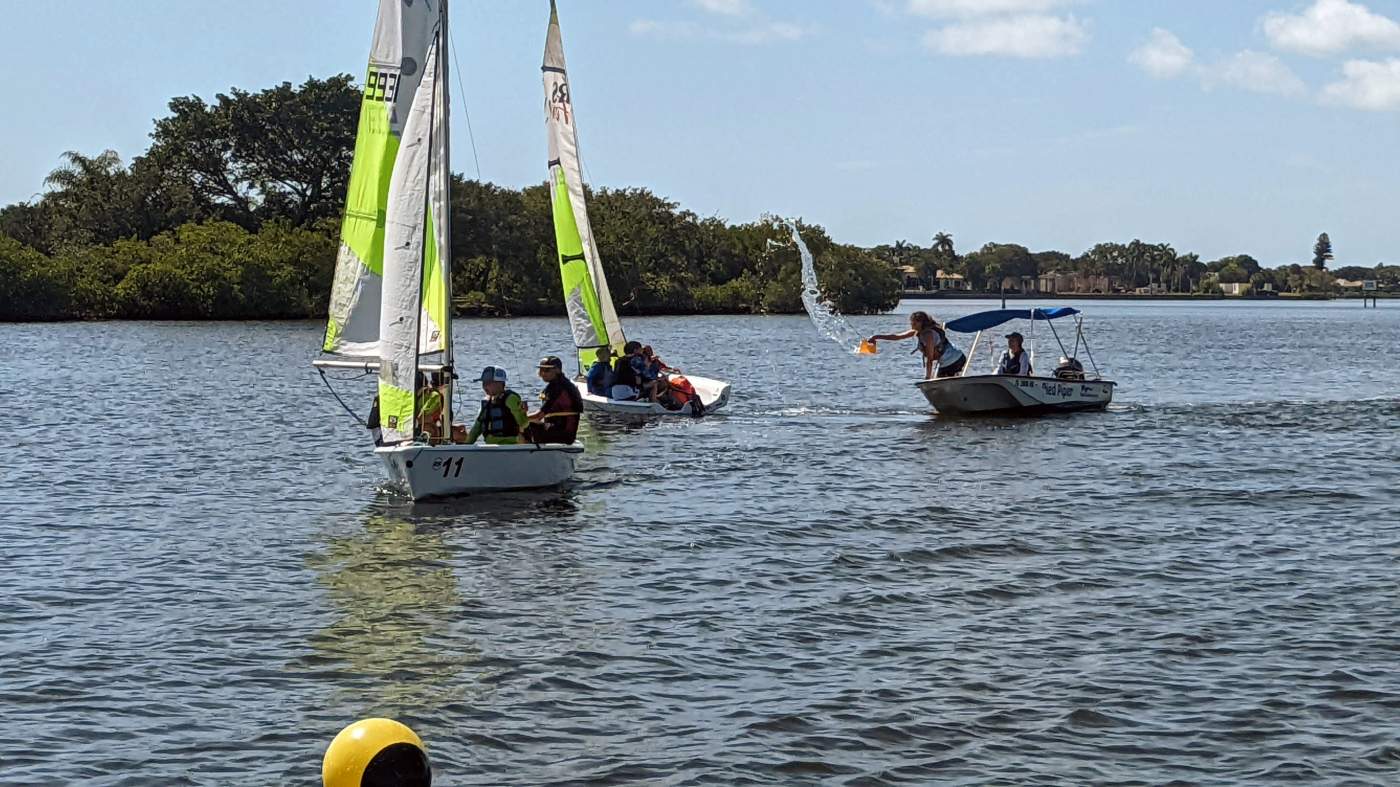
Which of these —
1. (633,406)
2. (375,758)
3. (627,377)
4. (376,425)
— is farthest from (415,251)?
(375,758)

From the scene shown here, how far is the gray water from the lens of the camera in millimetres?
11422

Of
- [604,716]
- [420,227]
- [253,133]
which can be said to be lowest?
[604,716]


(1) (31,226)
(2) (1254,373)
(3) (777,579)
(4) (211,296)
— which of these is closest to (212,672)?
(3) (777,579)

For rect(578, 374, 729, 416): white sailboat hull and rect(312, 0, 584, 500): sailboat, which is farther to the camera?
rect(578, 374, 729, 416): white sailboat hull

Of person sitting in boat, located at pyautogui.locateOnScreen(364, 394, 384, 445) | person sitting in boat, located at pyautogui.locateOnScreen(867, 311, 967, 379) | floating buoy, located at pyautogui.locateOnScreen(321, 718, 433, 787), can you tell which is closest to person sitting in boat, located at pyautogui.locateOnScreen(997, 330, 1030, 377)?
person sitting in boat, located at pyautogui.locateOnScreen(867, 311, 967, 379)

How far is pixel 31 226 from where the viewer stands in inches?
5162

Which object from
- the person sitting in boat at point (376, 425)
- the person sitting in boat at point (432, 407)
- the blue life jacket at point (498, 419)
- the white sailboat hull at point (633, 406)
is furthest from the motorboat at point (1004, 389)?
the person sitting in boat at point (432, 407)

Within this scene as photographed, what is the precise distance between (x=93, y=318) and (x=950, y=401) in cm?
8479

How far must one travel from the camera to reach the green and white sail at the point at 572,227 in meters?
37.2

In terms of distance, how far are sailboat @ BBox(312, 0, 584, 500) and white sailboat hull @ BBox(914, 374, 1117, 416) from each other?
13.8 metres

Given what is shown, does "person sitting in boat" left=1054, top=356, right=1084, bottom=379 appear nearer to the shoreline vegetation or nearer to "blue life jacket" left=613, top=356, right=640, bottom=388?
"blue life jacket" left=613, top=356, right=640, bottom=388

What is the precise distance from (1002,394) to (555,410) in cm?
1441

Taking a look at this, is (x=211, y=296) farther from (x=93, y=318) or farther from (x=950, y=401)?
(x=950, y=401)

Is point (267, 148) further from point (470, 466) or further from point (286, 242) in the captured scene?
point (470, 466)
